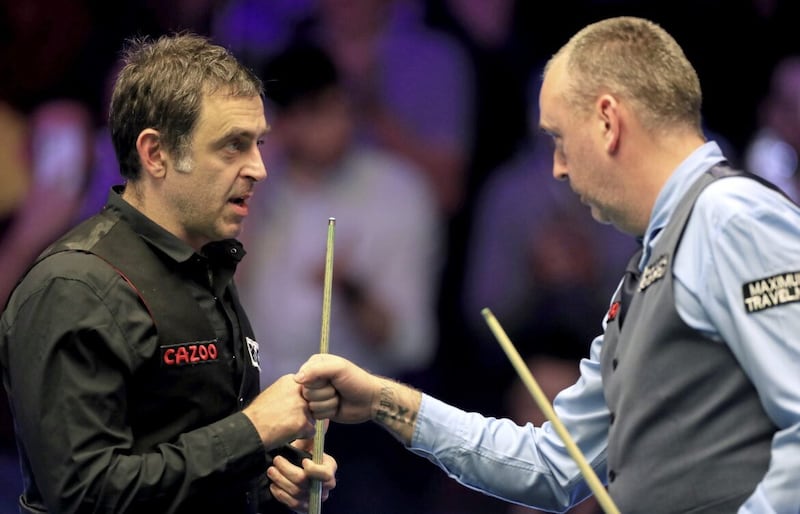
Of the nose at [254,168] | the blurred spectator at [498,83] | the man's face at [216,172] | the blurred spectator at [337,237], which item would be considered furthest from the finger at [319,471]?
the blurred spectator at [498,83]

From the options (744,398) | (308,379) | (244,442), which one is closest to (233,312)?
(308,379)

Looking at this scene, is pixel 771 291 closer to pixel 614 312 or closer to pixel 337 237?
pixel 614 312

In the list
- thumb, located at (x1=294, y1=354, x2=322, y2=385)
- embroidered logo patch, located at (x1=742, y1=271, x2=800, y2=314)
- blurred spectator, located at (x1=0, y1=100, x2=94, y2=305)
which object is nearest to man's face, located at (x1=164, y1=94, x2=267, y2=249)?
thumb, located at (x1=294, y1=354, x2=322, y2=385)

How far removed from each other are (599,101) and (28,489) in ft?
4.76

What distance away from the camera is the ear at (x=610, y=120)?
2.26m

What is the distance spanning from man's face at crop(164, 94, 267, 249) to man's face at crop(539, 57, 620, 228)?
0.69m

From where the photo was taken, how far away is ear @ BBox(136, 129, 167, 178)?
2510 mm

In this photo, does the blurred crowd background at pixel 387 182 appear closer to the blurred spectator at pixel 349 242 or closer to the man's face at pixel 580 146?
the blurred spectator at pixel 349 242

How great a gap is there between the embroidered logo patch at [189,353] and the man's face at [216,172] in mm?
294

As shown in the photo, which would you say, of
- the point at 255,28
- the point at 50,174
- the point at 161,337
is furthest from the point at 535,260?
the point at 161,337

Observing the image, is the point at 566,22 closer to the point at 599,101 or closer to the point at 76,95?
the point at 76,95

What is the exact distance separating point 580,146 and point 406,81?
2463mm

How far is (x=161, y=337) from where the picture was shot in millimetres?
2312

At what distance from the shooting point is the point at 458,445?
8.93 feet
